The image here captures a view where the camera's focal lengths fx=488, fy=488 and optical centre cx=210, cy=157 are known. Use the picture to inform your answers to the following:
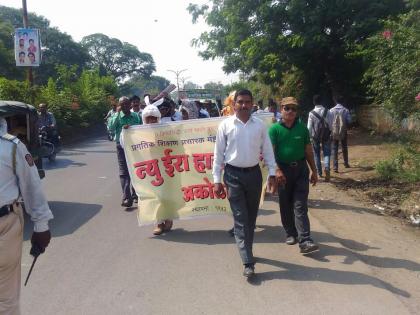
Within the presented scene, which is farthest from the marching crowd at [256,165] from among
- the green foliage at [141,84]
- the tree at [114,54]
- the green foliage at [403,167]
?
the tree at [114,54]

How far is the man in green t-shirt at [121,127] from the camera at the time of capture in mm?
7871

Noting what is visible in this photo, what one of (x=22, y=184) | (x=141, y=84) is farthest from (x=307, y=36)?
(x=141, y=84)

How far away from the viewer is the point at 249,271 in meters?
4.72

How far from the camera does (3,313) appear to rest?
3047mm

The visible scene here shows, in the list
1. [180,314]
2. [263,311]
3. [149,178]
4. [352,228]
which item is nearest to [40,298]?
[180,314]

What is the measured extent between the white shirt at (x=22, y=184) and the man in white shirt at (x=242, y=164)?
207cm

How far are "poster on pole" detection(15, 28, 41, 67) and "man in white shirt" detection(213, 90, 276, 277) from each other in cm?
1562

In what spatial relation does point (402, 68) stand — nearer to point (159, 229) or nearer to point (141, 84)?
point (159, 229)

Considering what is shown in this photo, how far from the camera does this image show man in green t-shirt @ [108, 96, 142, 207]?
7.87 m

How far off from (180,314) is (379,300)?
5.63ft

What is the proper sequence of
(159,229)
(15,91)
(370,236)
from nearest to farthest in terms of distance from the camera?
1. (370,236)
2. (159,229)
3. (15,91)

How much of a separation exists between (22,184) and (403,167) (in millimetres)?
8534

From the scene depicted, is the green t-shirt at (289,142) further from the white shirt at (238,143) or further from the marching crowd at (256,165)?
the white shirt at (238,143)

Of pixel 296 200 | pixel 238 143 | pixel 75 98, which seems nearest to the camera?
pixel 238 143
